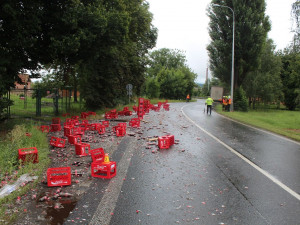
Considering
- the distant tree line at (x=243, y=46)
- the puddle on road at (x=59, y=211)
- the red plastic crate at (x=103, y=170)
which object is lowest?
the puddle on road at (x=59, y=211)

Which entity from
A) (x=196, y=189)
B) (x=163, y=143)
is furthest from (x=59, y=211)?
(x=163, y=143)

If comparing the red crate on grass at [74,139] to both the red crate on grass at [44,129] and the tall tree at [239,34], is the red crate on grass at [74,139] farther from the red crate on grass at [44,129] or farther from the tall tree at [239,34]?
the tall tree at [239,34]

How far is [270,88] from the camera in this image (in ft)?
126

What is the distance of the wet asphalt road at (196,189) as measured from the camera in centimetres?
398

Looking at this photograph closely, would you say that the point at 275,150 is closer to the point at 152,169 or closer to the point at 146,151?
the point at 146,151

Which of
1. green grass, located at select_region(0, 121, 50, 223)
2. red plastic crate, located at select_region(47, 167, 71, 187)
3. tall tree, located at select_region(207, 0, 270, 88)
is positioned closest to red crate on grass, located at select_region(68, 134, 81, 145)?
green grass, located at select_region(0, 121, 50, 223)

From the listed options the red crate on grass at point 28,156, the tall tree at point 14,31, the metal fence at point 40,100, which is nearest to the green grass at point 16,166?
the red crate on grass at point 28,156

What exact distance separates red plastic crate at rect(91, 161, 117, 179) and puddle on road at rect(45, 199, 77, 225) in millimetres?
1231

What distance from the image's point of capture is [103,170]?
5.91m

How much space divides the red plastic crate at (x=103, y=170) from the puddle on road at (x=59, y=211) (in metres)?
1.23

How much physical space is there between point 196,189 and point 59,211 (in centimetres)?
246

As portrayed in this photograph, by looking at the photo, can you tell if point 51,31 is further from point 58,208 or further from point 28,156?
point 58,208

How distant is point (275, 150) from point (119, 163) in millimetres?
5375

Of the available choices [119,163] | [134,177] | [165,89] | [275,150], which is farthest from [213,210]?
[165,89]
